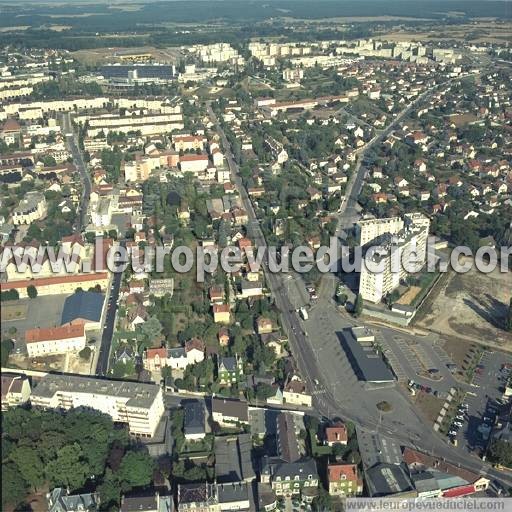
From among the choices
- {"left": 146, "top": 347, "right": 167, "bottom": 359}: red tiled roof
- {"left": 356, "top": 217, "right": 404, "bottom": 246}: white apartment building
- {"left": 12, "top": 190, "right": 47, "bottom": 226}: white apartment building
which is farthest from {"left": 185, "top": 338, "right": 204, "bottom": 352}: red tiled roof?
{"left": 12, "top": 190, "right": 47, "bottom": 226}: white apartment building

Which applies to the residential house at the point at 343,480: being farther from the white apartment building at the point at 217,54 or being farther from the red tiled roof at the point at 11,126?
the white apartment building at the point at 217,54

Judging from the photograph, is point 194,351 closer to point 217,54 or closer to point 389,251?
point 389,251

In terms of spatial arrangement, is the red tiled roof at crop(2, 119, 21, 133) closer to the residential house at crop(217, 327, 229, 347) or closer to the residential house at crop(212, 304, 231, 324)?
the residential house at crop(212, 304, 231, 324)

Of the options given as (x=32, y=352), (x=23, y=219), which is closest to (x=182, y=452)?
(x=32, y=352)

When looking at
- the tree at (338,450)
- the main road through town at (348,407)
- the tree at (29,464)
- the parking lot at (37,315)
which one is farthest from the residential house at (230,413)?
the parking lot at (37,315)

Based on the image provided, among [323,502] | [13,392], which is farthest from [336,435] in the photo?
[13,392]

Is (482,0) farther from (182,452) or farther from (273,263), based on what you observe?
(182,452)
